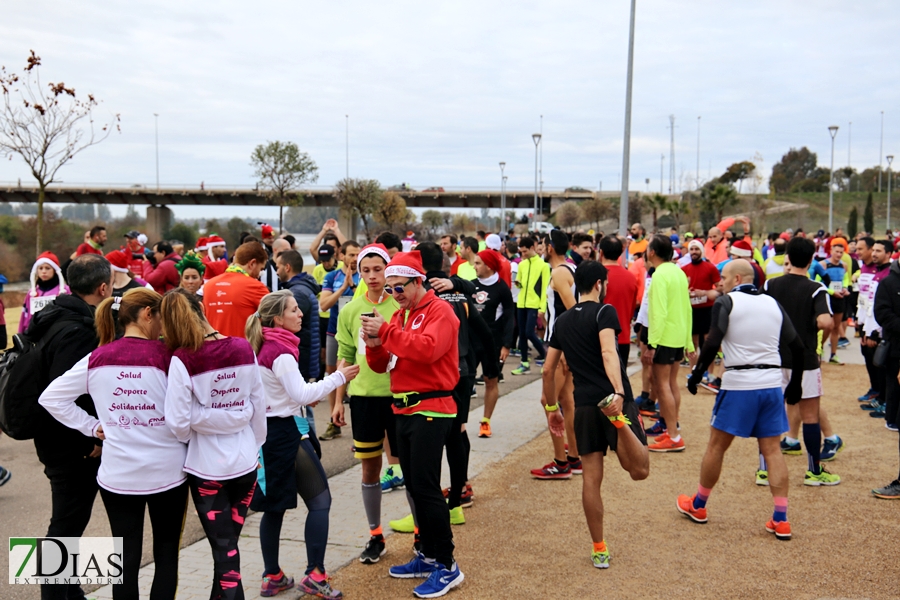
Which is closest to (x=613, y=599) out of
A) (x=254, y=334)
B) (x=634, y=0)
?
(x=254, y=334)

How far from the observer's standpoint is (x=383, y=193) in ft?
171

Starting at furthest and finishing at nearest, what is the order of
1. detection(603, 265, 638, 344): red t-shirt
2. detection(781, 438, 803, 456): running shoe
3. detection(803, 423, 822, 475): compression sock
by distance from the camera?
detection(781, 438, 803, 456): running shoe, detection(603, 265, 638, 344): red t-shirt, detection(803, 423, 822, 475): compression sock

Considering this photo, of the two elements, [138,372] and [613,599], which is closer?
[138,372]

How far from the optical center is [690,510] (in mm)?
5734

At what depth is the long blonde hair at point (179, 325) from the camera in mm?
3547

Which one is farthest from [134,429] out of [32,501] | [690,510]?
[690,510]

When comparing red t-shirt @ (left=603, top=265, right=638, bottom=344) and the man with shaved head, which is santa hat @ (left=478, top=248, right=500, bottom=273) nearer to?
→ red t-shirt @ (left=603, top=265, right=638, bottom=344)

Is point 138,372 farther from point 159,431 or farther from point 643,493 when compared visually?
point 643,493

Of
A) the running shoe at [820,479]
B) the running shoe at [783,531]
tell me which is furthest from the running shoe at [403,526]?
the running shoe at [820,479]

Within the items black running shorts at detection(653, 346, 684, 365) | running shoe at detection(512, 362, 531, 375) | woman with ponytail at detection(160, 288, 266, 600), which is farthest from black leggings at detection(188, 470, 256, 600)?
running shoe at detection(512, 362, 531, 375)

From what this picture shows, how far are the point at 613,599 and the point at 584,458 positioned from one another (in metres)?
0.92

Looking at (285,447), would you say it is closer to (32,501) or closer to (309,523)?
(309,523)

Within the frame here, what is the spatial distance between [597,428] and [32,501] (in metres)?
4.89

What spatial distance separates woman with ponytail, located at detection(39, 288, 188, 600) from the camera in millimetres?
3531
